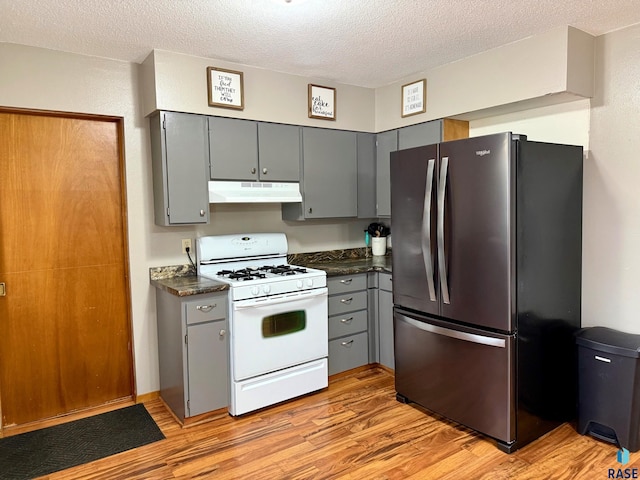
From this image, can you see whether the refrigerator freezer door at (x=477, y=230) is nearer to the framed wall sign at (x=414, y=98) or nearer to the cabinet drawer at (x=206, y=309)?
the framed wall sign at (x=414, y=98)

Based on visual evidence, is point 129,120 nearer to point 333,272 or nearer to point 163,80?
point 163,80

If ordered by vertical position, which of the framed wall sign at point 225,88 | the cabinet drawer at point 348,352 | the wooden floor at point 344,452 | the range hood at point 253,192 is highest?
the framed wall sign at point 225,88

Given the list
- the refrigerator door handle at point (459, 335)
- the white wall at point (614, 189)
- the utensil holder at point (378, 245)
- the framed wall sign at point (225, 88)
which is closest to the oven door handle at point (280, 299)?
the refrigerator door handle at point (459, 335)

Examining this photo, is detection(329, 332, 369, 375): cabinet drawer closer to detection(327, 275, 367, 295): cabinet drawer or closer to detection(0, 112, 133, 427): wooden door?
detection(327, 275, 367, 295): cabinet drawer

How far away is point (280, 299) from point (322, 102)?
1.64m

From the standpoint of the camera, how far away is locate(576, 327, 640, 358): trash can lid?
2432 mm

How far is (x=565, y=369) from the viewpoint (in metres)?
2.76

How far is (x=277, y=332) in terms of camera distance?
122 inches

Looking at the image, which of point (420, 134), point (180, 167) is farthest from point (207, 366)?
point (420, 134)

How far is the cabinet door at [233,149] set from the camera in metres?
3.14

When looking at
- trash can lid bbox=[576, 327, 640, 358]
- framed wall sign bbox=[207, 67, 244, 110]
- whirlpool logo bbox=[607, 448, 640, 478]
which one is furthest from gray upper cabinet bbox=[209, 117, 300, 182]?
whirlpool logo bbox=[607, 448, 640, 478]

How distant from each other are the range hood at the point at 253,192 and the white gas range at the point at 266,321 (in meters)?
0.36

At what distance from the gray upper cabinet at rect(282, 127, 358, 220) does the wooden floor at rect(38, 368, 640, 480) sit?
155cm

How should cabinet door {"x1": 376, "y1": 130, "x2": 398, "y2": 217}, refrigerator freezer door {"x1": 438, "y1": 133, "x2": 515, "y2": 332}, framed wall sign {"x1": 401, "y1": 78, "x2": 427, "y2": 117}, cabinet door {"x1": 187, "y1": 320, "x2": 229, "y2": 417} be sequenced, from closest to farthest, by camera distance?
refrigerator freezer door {"x1": 438, "y1": 133, "x2": 515, "y2": 332} → cabinet door {"x1": 187, "y1": 320, "x2": 229, "y2": 417} → framed wall sign {"x1": 401, "y1": 78, "x2": 427, "y2": 117} → cabinet door {"x1": 376, "y1": 130, "x2": 398, "y2": 217}
